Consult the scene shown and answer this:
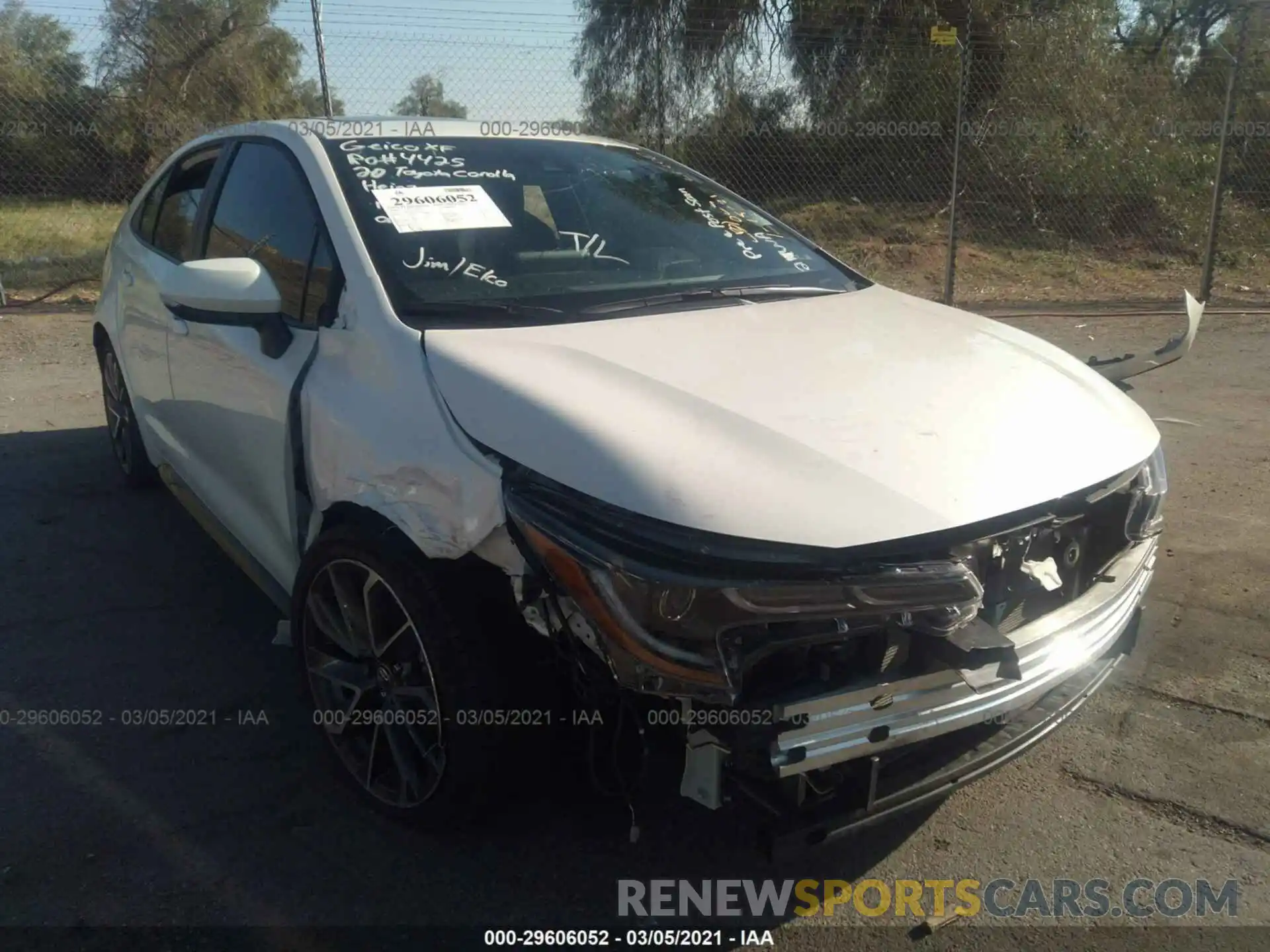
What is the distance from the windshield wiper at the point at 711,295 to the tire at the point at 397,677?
937 mm

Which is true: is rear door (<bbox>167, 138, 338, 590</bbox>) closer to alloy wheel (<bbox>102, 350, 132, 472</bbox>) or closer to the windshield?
the windshield

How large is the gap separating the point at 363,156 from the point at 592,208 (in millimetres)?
739

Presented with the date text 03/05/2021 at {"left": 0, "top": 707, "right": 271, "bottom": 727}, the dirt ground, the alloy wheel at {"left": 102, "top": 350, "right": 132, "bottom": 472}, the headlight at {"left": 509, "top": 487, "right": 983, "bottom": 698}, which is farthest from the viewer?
the alloy wheel at {"left": 102, "top": 350, "right": 132, "bottom": 472}

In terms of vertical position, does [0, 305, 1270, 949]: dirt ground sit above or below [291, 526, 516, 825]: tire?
below

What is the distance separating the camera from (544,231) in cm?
341

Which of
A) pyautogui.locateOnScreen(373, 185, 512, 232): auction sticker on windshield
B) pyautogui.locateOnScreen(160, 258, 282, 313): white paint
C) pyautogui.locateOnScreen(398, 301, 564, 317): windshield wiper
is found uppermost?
pyautogui.locateOnScreen(373, 185, 512, 232): auction sticker on windshield

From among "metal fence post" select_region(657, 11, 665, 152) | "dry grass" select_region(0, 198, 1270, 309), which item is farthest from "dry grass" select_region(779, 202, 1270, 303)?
Answer: "metal fence post" select_region(657, 11, 665, 152)

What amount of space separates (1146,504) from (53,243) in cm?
1273

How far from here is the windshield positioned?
3053mm

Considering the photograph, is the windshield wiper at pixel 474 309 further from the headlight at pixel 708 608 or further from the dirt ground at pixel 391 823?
the dirt ground at pixel 391 823

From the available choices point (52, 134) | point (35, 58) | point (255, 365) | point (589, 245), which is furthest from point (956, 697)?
point (35, 58)

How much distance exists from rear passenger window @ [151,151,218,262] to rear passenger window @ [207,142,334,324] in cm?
27

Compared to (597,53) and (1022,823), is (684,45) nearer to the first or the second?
(597,53)

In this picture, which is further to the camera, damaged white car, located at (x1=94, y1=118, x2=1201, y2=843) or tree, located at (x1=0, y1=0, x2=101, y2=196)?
tree, located at (x1=0, y1=0, x2=101, y2=196)
